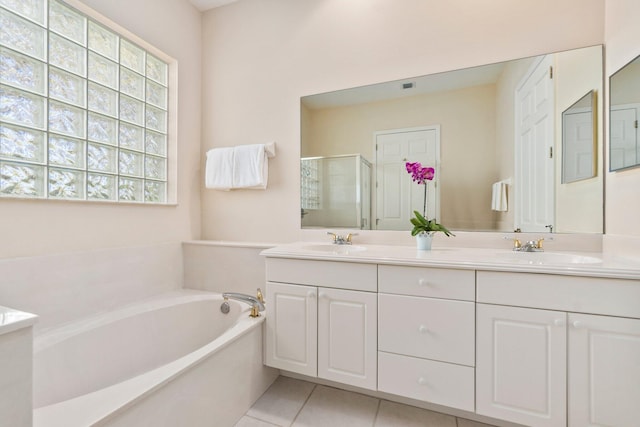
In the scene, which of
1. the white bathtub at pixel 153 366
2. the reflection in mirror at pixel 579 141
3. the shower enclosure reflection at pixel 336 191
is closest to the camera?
the white bathtub at pixel 153 366

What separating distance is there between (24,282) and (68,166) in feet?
2.10

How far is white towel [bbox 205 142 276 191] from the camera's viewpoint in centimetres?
217

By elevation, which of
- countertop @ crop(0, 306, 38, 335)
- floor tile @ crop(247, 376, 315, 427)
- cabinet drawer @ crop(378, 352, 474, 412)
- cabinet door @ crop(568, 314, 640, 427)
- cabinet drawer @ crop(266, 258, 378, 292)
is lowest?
floor tile @ crop(247, 376, 315, 427)

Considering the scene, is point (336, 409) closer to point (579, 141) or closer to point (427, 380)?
point (427, 380)

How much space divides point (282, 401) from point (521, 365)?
117 cm

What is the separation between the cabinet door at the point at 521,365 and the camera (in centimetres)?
114

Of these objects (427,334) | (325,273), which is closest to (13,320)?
(325,273)

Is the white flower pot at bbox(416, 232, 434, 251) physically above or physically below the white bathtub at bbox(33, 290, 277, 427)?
above

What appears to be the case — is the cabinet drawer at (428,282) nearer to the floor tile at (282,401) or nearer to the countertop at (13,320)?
the floor tile at (282,401)

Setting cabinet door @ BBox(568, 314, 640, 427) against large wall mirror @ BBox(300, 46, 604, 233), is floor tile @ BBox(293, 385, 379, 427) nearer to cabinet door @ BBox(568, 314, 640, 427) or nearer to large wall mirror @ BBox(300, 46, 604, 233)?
cabinet door @ BBox(568, 314, 640, 427)

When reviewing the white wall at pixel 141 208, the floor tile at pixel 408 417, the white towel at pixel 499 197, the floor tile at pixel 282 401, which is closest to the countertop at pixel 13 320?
the white wall at pixel 141 208

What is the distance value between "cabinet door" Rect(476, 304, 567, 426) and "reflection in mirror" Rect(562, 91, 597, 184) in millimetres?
847

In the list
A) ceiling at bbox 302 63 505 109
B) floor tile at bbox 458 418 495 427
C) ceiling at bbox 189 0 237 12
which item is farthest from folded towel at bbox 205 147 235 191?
floor tile at bbox 458 418 495 427

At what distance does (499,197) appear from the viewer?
1676 millimetres
